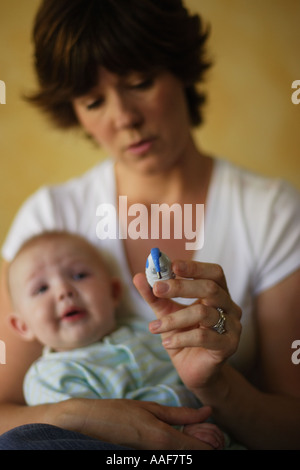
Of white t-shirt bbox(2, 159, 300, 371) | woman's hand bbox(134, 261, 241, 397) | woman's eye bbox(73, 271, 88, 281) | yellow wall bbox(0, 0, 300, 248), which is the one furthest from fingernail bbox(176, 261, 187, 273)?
yellow wall bbox(0, 0, 300, 248)

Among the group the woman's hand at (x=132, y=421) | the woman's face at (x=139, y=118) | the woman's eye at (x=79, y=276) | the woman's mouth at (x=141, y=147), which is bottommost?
the woman's hand at (x=132, y=421)

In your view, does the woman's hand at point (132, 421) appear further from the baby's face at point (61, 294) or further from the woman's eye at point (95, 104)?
the woman's eye at point (95, 104)

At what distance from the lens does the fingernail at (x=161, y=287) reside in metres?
0.81

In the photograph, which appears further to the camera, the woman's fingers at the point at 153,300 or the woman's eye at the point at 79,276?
the woman's eye at the point at 79,276

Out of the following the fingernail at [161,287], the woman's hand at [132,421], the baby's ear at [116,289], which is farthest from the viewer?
the baby's ear at [116,289]

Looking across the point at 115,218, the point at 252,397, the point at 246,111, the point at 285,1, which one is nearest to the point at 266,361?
the point at 252,397

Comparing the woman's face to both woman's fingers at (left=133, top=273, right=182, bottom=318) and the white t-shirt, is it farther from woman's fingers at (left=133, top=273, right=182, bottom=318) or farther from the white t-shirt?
woman's fingers at (left=133, top=273, right=182, bottom=318)

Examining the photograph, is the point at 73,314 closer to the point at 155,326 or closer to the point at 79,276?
the point at 79,276

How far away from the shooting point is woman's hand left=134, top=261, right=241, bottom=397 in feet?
2.69

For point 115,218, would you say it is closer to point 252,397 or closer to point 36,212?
point 36,212

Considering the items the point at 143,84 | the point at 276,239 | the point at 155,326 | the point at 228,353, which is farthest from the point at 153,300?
the point at 143,84

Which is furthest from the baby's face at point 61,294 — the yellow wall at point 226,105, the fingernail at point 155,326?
the fingernail at point 155,326

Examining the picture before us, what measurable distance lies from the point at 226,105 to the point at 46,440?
815 mm

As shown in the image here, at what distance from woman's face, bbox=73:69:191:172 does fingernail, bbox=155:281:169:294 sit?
41cm
